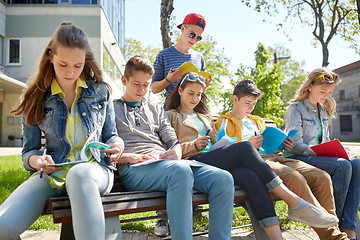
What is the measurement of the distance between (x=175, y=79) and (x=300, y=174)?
149 centimetres

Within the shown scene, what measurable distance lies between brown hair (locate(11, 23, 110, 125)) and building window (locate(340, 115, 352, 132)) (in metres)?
38.0

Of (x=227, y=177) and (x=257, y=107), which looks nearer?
(x=227, y=177)

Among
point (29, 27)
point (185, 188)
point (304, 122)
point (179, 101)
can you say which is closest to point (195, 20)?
point (179, 101)

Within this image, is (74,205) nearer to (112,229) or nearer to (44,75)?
(112,229)

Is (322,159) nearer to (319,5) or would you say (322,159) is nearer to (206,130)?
(206,130)

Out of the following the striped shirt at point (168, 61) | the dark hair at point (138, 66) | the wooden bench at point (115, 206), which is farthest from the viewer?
the striped shirt at point (168, 61)

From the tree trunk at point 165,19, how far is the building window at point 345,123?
34062 millimetres

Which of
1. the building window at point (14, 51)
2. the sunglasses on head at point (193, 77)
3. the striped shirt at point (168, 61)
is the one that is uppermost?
the building window at point (14, 51)

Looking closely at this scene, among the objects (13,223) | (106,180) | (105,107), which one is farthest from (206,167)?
(13,223)

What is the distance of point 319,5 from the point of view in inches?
466

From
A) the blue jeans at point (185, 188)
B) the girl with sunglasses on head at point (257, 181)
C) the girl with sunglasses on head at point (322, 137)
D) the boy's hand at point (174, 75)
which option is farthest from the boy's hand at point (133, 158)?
the girl with sunglasses on head at point (322, 137)

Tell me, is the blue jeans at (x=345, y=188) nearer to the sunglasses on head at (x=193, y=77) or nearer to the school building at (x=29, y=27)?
the sunglasses on head at (x=193, y=77)

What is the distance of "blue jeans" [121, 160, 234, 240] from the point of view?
2.00 metres

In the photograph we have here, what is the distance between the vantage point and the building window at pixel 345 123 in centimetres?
3538
